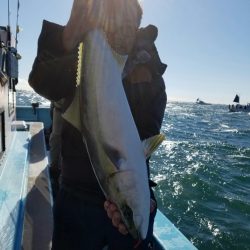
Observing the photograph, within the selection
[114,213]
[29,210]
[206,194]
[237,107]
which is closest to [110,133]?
[114,213]

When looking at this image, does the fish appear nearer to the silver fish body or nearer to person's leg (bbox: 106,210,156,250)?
the silver fish body

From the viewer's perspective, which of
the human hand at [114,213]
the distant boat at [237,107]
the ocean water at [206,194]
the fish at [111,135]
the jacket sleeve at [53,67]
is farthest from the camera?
the distant boat at [237,107]

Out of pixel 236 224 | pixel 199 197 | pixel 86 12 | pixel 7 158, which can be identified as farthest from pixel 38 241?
pixel 199 197

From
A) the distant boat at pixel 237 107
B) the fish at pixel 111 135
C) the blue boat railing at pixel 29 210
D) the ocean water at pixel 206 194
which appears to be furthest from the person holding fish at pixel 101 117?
the distant boat at pixel 237 107

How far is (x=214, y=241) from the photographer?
310 inches

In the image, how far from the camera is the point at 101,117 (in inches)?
70.4

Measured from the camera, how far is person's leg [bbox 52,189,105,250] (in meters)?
2.55

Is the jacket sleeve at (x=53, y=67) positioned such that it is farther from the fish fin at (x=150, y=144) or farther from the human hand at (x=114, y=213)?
the human hand at (x=114, y=213)

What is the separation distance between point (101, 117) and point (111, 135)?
0.33 ft

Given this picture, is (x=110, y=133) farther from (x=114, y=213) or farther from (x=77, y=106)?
(x=114, y=213)

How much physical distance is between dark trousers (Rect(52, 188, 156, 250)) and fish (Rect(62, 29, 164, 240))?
2.48ft

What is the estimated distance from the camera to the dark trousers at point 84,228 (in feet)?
8.29

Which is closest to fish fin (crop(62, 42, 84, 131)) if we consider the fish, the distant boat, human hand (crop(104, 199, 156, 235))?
the fish

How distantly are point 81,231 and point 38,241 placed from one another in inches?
51.1
